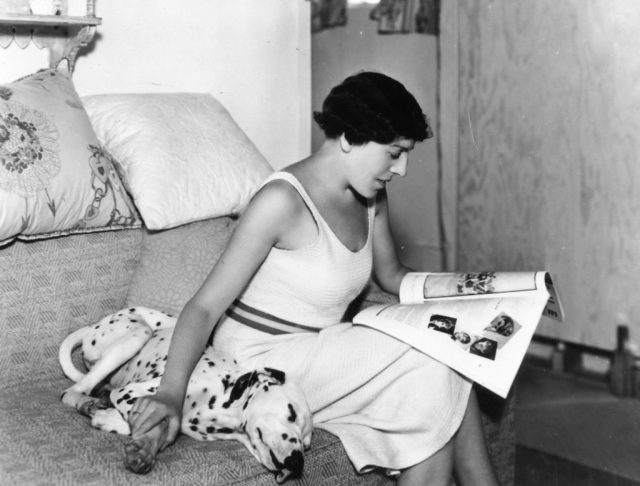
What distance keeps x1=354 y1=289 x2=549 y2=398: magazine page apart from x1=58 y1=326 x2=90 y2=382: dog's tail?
0.79m

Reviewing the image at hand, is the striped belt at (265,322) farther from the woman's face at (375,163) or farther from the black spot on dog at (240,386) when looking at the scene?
the woman's face at (375,163)

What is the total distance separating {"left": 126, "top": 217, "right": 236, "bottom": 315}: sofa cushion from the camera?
2453 mm

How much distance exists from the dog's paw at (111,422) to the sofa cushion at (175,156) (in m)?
0.72

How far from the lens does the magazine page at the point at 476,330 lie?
75.6 inches

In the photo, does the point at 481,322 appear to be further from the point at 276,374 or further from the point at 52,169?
the point at 52,169

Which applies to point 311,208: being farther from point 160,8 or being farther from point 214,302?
point 160,8

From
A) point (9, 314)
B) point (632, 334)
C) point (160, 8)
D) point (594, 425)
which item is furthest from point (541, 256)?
point (9, 314)

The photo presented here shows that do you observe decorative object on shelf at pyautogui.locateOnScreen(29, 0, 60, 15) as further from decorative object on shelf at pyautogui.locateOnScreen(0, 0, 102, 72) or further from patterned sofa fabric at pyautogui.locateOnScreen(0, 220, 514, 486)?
patterned sofa fabric at pyautogui.locateOnScreen(0, 220, 514, 486)

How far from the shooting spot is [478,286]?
2115 millimetres

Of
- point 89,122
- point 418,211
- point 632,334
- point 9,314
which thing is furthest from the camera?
point 418,211

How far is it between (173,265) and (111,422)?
2.29 feet

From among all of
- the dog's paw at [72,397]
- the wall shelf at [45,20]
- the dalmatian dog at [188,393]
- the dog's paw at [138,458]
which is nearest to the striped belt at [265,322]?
the dalmatian dog at [188,393]

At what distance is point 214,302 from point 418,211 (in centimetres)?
183

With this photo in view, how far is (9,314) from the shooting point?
2.23 meters
